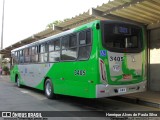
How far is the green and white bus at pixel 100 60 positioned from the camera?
828cm

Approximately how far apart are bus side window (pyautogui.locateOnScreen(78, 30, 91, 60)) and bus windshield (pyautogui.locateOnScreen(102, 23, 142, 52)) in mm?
591

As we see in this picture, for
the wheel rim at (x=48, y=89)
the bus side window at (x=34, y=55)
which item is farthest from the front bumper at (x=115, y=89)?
the bus side window at (x=34, y=55)

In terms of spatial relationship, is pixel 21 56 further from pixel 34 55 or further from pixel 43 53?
pixel 43 53

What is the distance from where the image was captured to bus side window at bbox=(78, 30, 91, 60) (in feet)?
28.5

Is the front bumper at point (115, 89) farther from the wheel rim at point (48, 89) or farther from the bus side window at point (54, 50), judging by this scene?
the wheel rim at point (48, 89)

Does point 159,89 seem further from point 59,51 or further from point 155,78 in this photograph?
point 59,51

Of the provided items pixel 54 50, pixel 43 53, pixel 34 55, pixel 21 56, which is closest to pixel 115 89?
pixel 54 50

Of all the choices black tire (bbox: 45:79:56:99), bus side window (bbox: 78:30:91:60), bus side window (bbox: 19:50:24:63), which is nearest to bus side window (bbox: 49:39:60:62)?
black tire (bbox: 45:79:56:99)

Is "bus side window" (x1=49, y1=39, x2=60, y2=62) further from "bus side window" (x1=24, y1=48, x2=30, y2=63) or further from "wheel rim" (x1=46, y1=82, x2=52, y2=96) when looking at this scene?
"bus side window" (x1=24, y1=48, x2=30, y2=63)

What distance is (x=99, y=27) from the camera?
8.34 meters

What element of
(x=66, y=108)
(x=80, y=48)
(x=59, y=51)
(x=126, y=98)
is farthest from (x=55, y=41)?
(x=126, y=98)

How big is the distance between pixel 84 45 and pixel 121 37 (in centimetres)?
131

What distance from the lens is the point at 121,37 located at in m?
8.87

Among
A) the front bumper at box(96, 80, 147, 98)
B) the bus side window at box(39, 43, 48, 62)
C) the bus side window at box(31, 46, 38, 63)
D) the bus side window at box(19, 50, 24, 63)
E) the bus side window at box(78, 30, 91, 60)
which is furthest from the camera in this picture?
the bus side window at box(19, 50, 24, 63)
